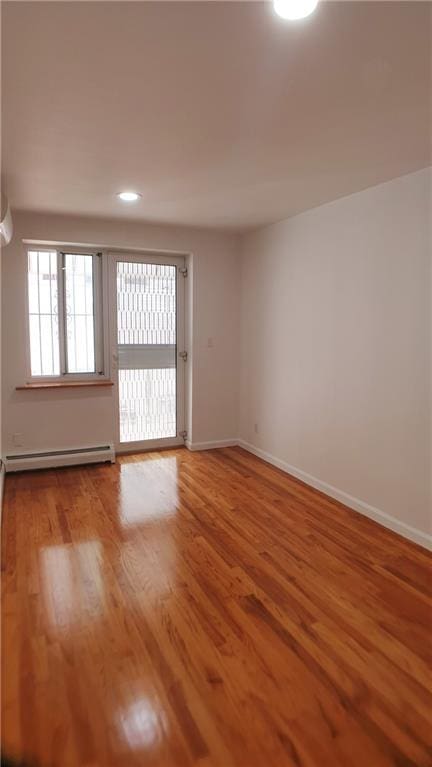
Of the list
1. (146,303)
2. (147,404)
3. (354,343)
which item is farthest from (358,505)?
(146,303)

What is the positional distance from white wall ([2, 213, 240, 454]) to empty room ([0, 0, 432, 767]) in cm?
3

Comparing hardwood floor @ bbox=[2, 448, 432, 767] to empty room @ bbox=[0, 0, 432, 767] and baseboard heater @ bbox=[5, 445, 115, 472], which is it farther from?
baseboard heater @ bbox=[5, 445, 115, 472]

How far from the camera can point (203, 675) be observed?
1.76 meters

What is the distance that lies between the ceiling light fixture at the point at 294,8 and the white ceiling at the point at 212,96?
0.10ft

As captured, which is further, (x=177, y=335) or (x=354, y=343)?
(x=177, y=335)

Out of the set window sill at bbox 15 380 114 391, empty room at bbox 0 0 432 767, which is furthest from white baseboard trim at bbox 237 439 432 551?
window sill at bbox 15 380 114 391

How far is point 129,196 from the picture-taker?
335 centimetres

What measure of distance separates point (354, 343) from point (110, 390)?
Result: 2.51 metres

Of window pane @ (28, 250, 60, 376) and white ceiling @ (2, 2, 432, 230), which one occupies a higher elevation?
white ceiling @ (2, 2, 432, 230)

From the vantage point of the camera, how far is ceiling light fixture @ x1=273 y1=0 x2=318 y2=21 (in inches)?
51.5

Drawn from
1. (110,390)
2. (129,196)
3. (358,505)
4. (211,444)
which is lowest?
(358,505)

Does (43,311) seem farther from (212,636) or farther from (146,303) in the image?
(212,636)

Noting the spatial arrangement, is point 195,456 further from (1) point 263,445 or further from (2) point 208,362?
(2) point 208,362

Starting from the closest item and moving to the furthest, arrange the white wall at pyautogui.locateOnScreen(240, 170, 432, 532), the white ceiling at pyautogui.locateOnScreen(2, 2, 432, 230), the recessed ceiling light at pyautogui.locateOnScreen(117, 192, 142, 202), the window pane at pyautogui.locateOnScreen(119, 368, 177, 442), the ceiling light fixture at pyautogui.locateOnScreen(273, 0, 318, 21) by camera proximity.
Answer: the ceiling light fixture at pyautogui.locateOnScreen(273, 0, 318, 21) < the white ceiling at pyautogui.locateOnScreen(2, 2, 432, 230) < the white wall at pyautogui.locateOnScreen(240, 170, 432, 532) < the recessed ceiling light at pyautogui.locateOnScreen(117, 192, 142, 202) < the window pane at pyautogui.locateOnScreen(119, 368, 177, 442)
